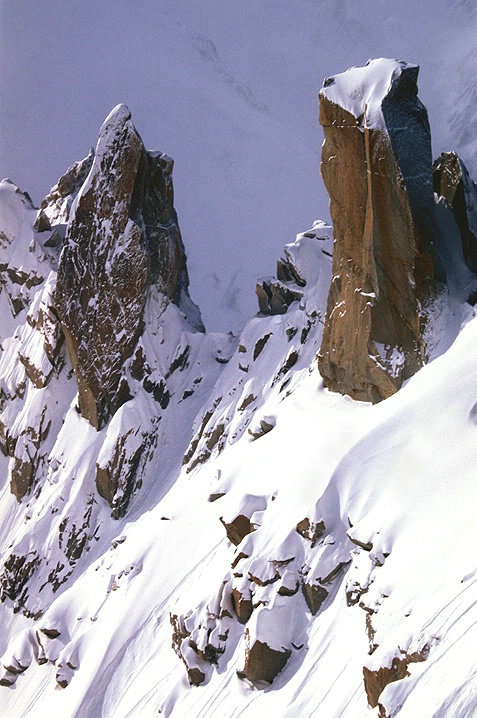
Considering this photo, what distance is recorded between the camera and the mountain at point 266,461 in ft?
55.9

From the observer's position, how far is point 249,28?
86.4 metres

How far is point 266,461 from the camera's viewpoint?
79.0 ft

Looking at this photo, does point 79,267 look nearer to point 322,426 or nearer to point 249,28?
point 322,426

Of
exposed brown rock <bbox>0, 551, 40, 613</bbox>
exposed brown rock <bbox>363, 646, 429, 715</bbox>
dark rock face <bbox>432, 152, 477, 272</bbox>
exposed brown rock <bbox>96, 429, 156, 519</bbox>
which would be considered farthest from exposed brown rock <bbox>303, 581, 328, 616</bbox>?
exposed brown rock <bbox>0, 551, 40, 613</bbox>

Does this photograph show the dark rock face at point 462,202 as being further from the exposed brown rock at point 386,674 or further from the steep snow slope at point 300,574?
the exposed brown rock at point 386,674

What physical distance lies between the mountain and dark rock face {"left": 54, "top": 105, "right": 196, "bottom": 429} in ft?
0.36

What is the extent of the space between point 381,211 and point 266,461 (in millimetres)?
7829

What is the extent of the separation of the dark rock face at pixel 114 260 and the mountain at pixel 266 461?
4.3 inches

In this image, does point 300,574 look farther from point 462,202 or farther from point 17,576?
point 17,576

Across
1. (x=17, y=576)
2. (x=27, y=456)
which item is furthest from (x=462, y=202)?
(x=27, y=456)

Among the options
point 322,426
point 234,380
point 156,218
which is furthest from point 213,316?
point 322,426

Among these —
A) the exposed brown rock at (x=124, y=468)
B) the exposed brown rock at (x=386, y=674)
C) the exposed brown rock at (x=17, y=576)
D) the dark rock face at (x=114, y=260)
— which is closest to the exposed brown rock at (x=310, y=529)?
the exposed brown rock at (x=386, y=674)

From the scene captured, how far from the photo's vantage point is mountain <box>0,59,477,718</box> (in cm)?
1705

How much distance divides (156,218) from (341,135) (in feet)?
60.7
